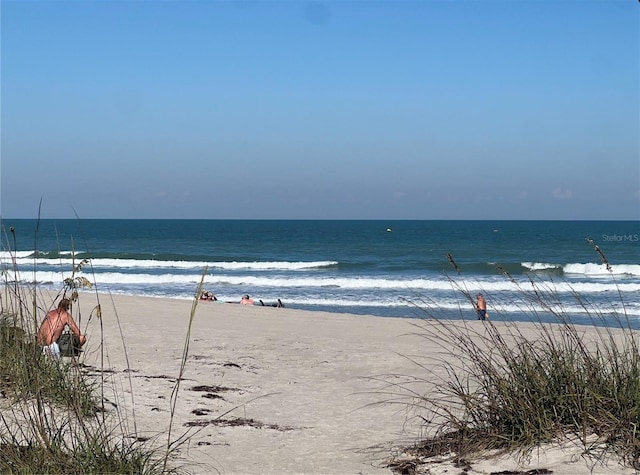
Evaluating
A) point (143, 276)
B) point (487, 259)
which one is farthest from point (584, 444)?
point (487, 259)

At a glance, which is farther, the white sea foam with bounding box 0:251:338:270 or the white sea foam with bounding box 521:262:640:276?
the white sea foam with bounding box 0:251:338:270

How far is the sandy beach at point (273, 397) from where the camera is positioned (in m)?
4.96

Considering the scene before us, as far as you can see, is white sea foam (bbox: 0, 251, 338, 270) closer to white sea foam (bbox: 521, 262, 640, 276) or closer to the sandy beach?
white sea foam (bbox: 521, 262, 640, 276)

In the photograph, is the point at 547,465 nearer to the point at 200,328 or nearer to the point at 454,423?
the point at 454,423

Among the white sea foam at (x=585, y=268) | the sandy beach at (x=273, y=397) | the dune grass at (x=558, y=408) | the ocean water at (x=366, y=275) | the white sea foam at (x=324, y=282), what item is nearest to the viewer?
the dune grass at (x=558, y=408)

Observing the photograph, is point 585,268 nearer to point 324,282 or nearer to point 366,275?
point 366,275

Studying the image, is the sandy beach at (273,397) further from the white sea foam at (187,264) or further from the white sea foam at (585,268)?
the white sea foam at (187,264)

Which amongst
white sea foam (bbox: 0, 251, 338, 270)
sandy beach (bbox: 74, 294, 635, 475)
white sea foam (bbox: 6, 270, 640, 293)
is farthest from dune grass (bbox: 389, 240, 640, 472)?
white sea foam (bbox: 0, 251, 338, 270)

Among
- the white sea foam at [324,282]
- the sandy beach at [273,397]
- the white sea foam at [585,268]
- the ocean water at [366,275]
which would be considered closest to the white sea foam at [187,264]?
the ocean water at [366,275]

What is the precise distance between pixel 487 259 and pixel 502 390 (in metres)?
39.2

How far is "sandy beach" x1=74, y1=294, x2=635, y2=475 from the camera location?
16.3 feet

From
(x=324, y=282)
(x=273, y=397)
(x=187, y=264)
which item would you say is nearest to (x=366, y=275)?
(x=324, y=282)

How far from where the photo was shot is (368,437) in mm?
5676

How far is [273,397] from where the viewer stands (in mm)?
7102
